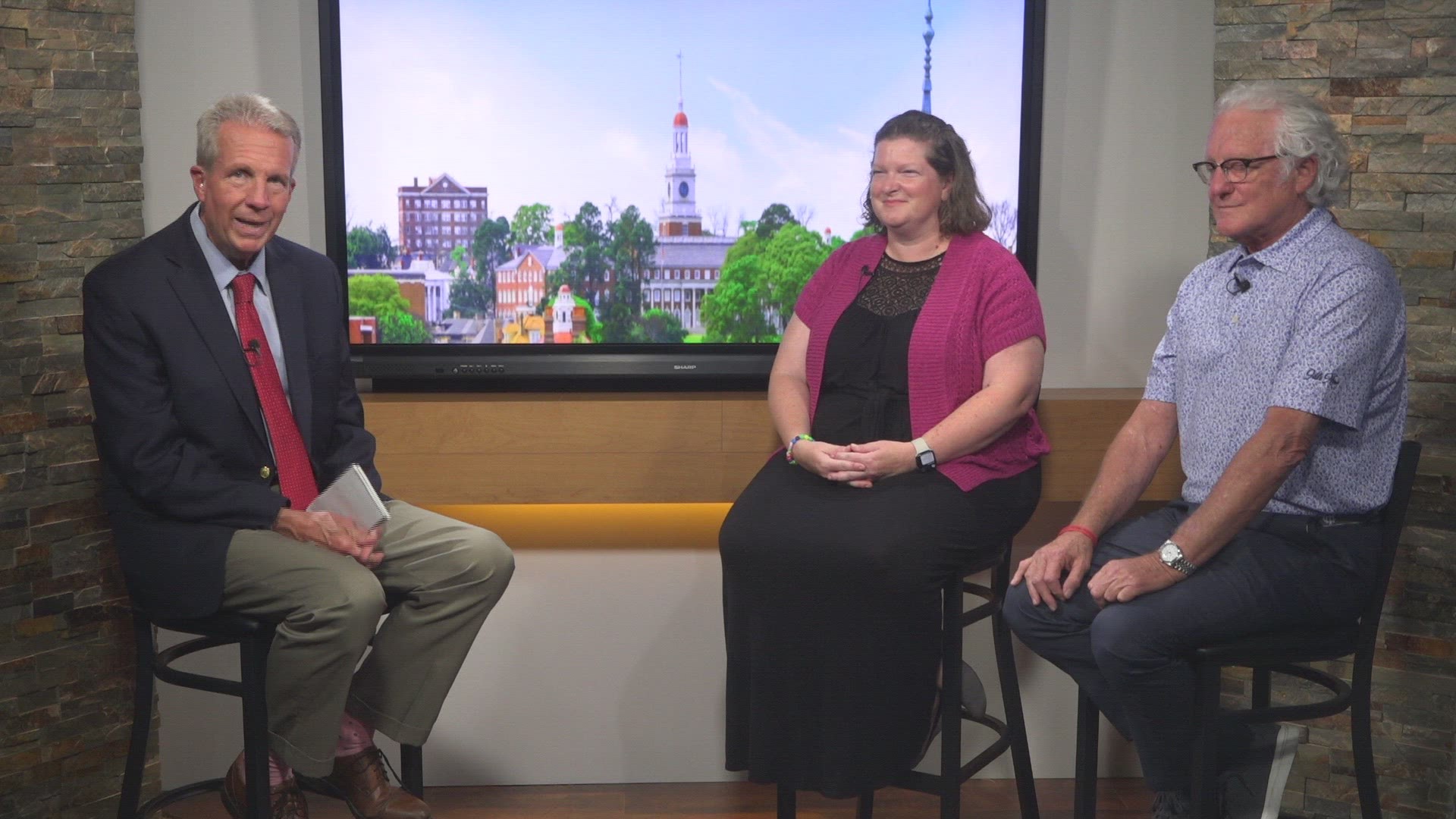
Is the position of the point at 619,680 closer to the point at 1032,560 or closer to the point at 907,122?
the point at 1032,560

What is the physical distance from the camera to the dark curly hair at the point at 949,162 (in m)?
2.56

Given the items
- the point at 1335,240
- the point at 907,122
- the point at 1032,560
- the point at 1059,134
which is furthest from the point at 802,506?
the point at 1059,134

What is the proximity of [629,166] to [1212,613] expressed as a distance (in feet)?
5.26

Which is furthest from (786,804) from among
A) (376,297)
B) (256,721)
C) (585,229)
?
(376,297)

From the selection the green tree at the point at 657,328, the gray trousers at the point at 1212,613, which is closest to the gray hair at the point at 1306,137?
the gray trousers at the point at 1212,613

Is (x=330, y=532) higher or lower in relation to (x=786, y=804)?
higher

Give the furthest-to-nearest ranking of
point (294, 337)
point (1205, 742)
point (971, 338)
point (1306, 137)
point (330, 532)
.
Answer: point (971, 338)
point (294, 337)
point (330, 532)
point (1306, 137)
point (1205, 742)

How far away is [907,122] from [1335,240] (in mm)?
846

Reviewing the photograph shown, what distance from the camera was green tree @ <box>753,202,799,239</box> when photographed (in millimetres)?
2971

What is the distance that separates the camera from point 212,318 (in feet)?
7.32

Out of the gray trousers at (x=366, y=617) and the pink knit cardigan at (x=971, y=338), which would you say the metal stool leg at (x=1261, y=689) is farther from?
the gray trousers at (x=366, y=617)

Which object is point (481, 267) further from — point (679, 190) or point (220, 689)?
point (220, 689)

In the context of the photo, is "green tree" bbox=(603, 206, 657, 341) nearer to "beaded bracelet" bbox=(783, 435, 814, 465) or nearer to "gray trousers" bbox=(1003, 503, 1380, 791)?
"beaded bracelet" bbox=(783, 435, 814, 465)

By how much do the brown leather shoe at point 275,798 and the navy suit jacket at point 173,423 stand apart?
0.31 metres
